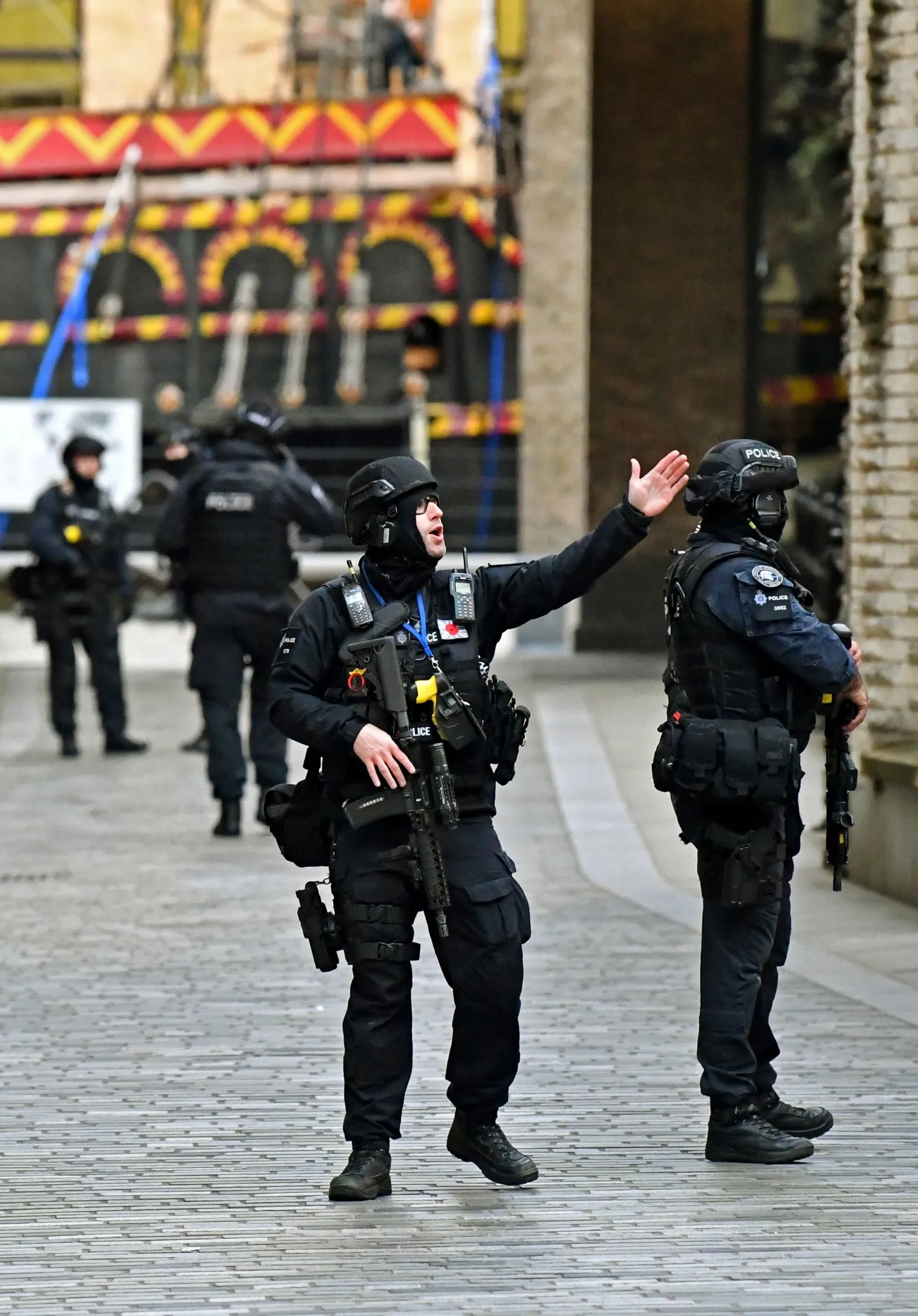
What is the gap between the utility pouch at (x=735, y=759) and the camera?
6.16 metres

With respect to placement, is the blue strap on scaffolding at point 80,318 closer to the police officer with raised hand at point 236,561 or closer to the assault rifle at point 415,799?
the police officer with raised hand at point 236,561

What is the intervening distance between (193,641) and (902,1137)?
6.68m

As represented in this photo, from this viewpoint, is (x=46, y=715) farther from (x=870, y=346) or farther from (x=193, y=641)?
(x=870, y=346)

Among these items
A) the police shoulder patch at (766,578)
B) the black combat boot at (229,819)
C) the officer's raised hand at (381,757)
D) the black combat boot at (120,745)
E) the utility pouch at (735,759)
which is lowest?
the black combat boot at (120,745)

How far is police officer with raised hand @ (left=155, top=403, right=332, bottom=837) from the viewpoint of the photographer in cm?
1230

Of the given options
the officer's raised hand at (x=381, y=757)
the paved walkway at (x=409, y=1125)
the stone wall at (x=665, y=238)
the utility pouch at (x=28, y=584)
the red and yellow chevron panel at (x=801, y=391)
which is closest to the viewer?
the paved walkway at (x=409, y=1125)

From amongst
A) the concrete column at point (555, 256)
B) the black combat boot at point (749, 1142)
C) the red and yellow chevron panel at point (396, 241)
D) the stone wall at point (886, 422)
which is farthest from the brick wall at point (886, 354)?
the red and yellow chevron panel at point (396, 241)

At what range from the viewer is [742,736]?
618 centimetres

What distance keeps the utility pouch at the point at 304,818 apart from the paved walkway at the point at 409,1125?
0.82m

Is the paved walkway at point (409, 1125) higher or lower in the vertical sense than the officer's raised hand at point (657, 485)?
lower

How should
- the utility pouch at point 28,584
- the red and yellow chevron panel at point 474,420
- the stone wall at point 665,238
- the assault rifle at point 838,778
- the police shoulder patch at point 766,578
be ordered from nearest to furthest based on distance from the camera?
the police shoulder patch at point 766,578 → the assault rifle at point 838,778 → the utility pouch at point 28,584 → the stone wall at point 665,238 → the red and yellow chevron panel at point 474,420

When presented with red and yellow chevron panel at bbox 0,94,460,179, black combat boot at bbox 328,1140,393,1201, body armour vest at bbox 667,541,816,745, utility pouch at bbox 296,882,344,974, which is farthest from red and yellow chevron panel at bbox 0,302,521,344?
black combat boot at bbox 328,1140,393,1201

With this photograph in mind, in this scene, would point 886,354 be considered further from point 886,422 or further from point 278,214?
point 278,214

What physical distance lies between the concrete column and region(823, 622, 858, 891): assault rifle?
49.7 feet
